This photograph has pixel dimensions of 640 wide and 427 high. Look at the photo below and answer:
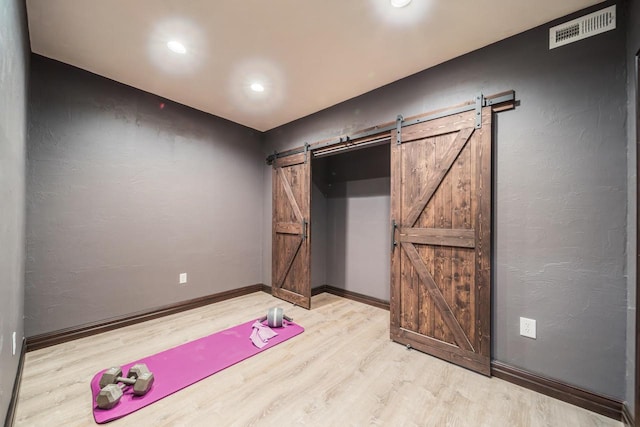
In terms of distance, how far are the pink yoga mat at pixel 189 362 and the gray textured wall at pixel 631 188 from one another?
2.41m

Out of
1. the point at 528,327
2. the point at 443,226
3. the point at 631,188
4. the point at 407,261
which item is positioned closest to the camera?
the point at 631,188

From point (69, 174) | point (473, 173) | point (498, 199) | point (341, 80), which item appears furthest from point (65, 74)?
point (498, 199)

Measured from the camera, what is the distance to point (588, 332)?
5.57 feet

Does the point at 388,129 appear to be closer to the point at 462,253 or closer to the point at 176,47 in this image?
the point at 462,253

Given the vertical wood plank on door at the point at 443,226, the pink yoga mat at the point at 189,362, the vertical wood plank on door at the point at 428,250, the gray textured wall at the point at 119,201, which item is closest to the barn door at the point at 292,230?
the gray textured wall at the point at 119,201

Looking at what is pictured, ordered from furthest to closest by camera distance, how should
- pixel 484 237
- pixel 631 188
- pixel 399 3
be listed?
pixel 484 237
pixel 399 3
pixel 631 188

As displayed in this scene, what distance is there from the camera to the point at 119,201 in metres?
2.83

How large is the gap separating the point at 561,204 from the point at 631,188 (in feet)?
1.06

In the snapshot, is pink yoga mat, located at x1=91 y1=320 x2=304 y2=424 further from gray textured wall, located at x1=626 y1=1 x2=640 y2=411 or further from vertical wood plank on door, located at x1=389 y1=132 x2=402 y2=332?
gray textured wall, located at x1=626 y1=1 x2=640 y2=411

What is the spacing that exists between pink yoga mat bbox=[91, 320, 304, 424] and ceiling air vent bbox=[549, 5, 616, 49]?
328 cm

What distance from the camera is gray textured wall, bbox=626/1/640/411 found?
59.3 inches

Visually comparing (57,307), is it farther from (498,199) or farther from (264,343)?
(498,199)

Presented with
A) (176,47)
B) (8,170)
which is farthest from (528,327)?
(176,47)

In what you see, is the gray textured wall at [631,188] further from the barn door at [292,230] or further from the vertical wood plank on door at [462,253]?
the barn door at [292,230]
